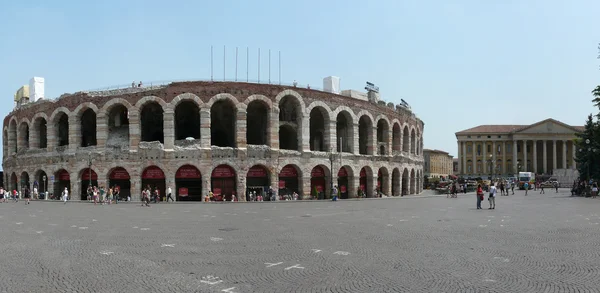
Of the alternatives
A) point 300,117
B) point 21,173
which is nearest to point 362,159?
point 300,117

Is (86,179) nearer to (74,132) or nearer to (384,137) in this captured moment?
(74,132)

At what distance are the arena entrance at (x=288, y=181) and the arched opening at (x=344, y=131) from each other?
18.0 ft

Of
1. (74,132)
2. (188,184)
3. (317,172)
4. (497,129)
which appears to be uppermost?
(497,129)

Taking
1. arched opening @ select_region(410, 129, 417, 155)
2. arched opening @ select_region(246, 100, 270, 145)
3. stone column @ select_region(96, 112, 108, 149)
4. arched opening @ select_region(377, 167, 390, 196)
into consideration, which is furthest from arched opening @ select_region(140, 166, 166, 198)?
arched opening @ select_region(410, 129, 417, 155)

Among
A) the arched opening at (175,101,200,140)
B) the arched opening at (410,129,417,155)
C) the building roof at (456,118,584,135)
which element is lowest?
the arched opening at (410,129,417,155)

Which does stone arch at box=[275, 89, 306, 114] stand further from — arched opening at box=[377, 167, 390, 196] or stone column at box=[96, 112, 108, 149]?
stone column at box=[96, 112, 108, 149]

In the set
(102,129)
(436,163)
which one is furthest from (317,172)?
(436,163)

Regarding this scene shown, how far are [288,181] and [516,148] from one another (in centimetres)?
9668

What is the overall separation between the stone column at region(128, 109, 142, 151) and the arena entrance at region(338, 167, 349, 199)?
1974cm

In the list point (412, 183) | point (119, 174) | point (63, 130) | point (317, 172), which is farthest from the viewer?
point (412, 183)

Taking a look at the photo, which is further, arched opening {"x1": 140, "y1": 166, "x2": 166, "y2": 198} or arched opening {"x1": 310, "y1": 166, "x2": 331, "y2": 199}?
arched opening {"x1": 310, "y1": 166, "x2": 331, "y2": 199}

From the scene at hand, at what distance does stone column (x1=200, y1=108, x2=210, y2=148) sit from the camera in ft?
138

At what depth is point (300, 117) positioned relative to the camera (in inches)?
1785

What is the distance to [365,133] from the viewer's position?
52.7m
